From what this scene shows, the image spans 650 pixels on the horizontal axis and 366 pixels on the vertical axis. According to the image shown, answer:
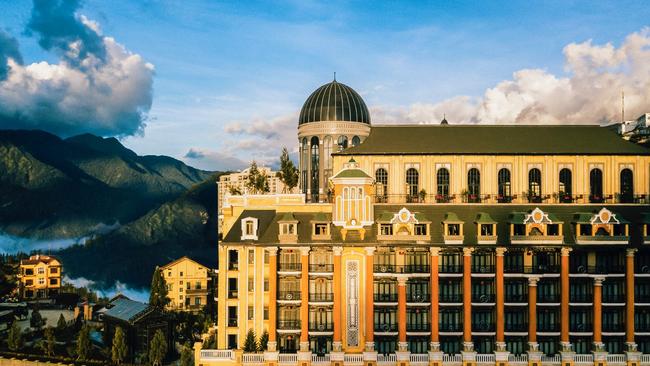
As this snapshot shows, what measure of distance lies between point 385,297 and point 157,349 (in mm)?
31950

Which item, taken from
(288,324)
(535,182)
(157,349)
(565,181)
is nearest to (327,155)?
(288,324)

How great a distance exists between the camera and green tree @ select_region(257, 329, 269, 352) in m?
62.7

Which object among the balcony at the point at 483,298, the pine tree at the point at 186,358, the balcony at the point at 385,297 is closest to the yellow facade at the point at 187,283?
the pine tree at the point at 186,358

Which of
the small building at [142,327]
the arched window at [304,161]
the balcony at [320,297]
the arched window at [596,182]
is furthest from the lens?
the small building at [142,327]

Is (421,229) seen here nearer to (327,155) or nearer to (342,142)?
(342,142)

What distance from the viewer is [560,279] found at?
206 ft

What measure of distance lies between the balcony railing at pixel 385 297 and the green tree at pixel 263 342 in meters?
12.2

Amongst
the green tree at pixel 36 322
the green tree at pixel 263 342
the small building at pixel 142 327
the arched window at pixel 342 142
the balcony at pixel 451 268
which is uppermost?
the arched window at pixel 342 142

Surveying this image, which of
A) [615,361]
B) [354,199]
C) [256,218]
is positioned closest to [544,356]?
[615,361]

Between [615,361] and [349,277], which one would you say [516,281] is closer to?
[615,361]

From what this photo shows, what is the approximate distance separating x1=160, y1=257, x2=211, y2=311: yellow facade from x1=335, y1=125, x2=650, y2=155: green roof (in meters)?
65.5

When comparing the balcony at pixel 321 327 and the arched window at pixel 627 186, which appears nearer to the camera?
the balcony at pixel 321 327

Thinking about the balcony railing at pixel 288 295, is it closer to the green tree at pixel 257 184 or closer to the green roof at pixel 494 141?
the green roof at pixel 494 141

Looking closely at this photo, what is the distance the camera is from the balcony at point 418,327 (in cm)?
6300
